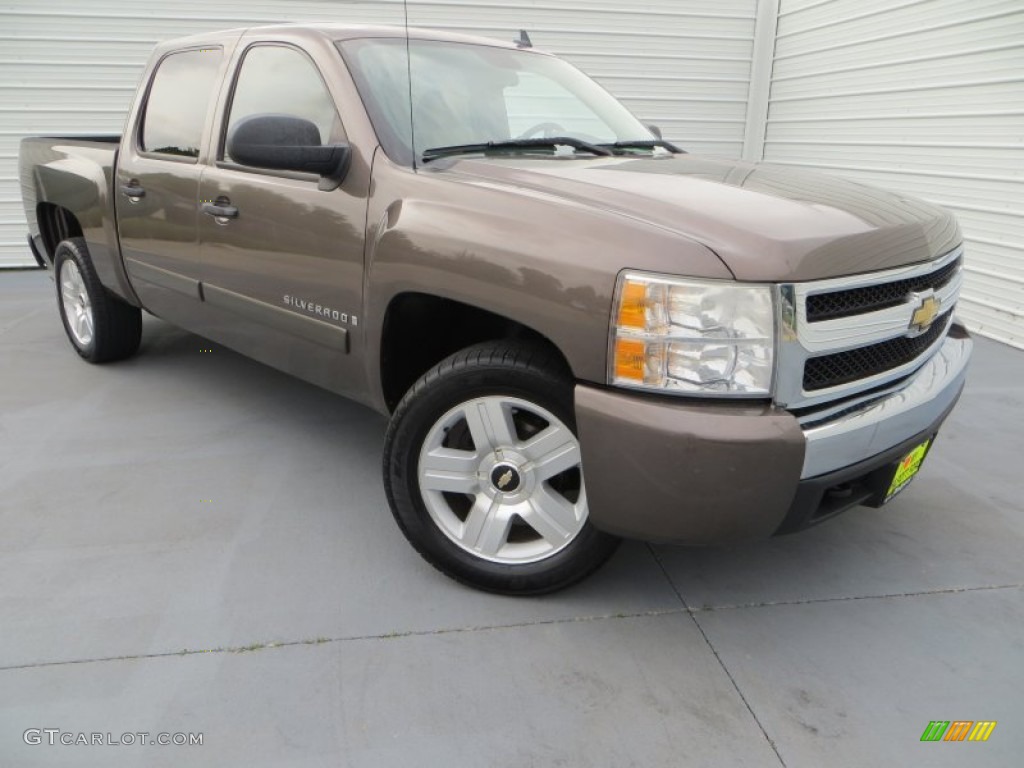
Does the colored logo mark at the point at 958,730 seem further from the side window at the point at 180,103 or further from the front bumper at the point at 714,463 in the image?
the side window at the point at 180,103

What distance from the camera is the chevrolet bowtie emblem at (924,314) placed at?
7.38 ft

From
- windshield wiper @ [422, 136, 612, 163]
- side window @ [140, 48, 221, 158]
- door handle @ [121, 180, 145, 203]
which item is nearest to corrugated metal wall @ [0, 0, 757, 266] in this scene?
side window @ [140, 48, 221, 158]

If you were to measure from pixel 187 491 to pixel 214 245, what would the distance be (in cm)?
104

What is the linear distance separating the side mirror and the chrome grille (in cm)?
155

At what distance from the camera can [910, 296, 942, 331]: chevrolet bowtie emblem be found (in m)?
2.25

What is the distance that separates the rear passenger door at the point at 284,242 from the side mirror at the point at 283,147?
0.07m

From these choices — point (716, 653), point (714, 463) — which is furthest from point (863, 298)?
point (716, 653)

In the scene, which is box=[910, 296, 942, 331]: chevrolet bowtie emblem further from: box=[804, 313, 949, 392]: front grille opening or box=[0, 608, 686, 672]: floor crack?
box=[0, 608, 686, 672]: floor crack

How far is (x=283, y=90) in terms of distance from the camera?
3.09 metres

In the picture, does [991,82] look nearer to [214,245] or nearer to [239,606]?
[214,245]

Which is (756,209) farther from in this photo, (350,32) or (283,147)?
(350,32)

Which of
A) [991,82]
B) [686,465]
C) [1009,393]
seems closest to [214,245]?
[686,465]

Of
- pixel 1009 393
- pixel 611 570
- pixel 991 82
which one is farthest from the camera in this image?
pixel 991 82

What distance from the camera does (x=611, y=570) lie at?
266 centimetres
